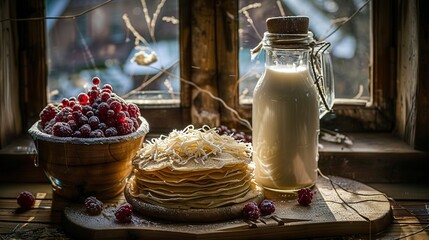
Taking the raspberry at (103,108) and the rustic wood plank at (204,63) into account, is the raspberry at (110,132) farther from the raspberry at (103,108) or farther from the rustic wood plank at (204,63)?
the rustic wood plank at (204,63)

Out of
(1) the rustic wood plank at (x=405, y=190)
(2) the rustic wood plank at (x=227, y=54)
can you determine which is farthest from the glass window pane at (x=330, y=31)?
(1) the rustic wood plank at (x=405, y=190)

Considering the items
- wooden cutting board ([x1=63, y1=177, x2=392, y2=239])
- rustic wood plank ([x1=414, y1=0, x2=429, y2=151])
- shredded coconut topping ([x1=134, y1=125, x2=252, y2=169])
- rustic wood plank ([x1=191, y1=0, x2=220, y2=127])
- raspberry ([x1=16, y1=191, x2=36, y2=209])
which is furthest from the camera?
rustic wood plank ([x1=191, y1=0, x2=220, y2=127])

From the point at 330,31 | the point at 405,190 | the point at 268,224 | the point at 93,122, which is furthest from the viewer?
the point at 330,31

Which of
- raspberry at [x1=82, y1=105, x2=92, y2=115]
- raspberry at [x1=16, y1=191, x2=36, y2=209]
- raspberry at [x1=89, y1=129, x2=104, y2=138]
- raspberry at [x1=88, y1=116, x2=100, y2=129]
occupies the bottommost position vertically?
raspberry at [x1=16, y1=191, x2=36, y2=209]

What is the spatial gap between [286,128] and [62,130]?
508 millimetres

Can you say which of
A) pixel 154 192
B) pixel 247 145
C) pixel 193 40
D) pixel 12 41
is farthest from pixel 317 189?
pixel 12 41

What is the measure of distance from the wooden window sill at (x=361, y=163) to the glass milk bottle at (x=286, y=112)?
0.76ft

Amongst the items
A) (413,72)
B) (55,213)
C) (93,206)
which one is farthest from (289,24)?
(55,213)

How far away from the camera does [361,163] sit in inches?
70.9

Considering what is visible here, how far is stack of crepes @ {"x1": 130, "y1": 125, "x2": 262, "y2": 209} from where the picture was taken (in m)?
1.42

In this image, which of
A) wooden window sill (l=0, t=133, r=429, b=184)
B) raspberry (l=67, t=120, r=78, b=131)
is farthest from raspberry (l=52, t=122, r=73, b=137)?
wooden window sill (l=0, t=133, r=429, b=184)

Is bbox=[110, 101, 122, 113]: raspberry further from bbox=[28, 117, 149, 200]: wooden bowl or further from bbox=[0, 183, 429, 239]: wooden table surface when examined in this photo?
bbox=[0, 183, 429, 239]: wooden table surface

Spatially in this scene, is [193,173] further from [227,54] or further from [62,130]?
[227,54]

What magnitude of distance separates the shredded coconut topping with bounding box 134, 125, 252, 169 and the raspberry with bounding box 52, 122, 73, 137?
0.16 m
